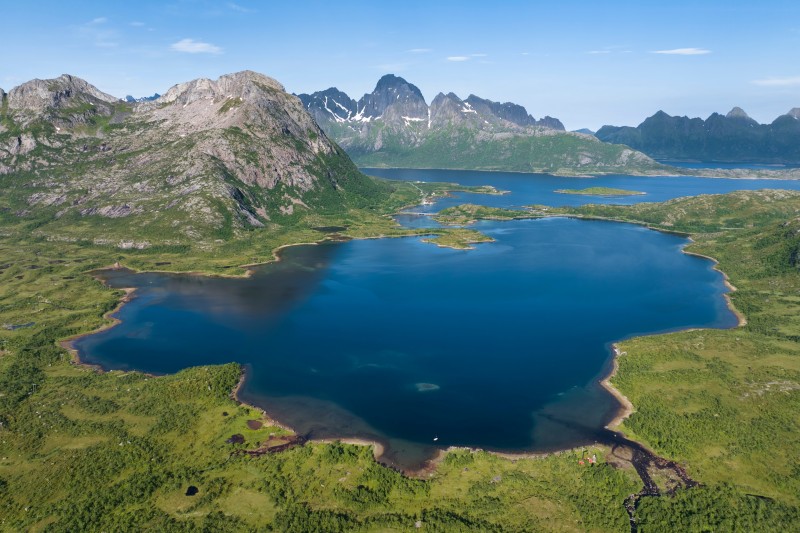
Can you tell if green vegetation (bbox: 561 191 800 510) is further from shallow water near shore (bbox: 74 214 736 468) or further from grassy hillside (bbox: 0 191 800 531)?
shallow water near shore (bbox: 74 214 736 468)

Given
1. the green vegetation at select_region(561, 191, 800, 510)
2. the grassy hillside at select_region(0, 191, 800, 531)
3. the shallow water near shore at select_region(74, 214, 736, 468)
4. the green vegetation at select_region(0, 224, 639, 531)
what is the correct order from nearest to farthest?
the green vegetation at select_region(0, 224, 639, 531) → the grassy hillside at select_region(0, 191, 800, 531) → the green vegetation at select_region(561, 191, 800, 510) → the shallow water near shore at select_region(74, 214, 736, 468)

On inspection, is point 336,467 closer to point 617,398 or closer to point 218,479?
point 218,479

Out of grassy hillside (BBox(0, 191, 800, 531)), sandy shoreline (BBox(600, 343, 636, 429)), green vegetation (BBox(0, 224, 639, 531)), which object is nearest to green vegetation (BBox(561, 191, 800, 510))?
grassy hillside (BBox(0, 191, 800, 531))

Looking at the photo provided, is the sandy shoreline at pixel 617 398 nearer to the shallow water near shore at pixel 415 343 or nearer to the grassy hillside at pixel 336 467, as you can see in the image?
the shallow water near shore at pixel 415 343

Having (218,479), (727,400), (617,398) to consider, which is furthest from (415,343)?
(727,400)

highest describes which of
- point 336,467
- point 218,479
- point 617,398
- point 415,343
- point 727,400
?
point 415,343

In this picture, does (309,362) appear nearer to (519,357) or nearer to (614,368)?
(519,357)

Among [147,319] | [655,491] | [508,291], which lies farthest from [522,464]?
[147,319]

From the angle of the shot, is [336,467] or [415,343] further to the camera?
[415,343]
